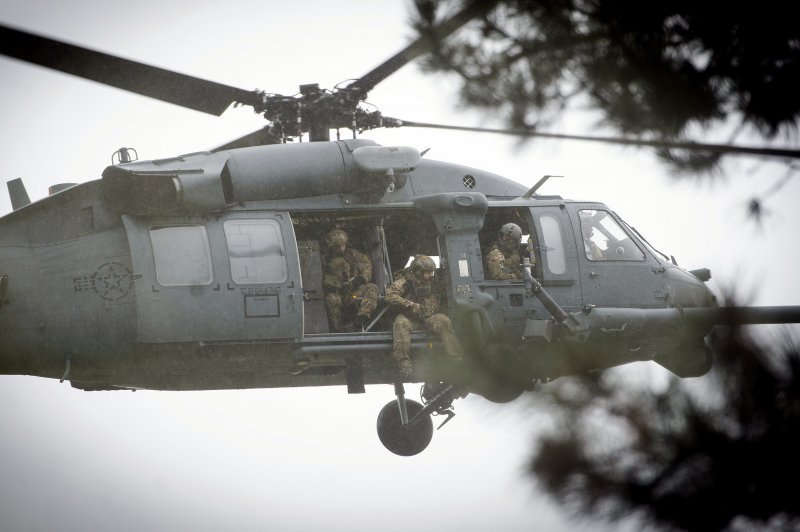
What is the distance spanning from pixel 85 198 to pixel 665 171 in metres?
6.00

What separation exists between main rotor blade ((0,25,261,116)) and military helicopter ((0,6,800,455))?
17 mm

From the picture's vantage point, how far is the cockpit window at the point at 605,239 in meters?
10.8

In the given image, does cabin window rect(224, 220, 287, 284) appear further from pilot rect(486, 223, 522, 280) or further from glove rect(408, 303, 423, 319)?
pilot rect(486, 223, 522, 280)

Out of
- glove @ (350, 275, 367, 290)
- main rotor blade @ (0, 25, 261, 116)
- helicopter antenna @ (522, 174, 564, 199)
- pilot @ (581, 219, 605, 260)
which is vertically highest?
main rotor blade @ (0, 25, 261, 116)

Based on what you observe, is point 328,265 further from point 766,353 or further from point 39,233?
point 766,353

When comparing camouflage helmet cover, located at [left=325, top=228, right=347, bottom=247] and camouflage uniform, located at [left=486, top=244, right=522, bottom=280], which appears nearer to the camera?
camouflage helmet cover, located at [left=325, top=228, right=347, bottom=247]

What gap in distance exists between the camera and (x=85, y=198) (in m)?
9.30

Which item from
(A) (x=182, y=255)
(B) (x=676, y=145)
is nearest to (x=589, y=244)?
(A) (x=182, y=255)

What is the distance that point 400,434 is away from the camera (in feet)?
40.0

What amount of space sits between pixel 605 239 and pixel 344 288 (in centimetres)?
279

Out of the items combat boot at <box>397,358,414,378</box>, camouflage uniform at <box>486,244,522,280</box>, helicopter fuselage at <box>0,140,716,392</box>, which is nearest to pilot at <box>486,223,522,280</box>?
camouflage uniform at <box>486,244,522,280</box>

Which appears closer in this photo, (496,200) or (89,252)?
(89,252)

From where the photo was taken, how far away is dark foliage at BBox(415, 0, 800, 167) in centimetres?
436

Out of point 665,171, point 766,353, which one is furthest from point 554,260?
point 766,353
